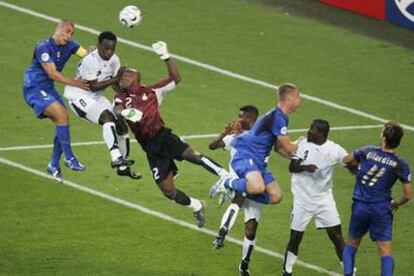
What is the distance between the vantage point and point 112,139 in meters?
24.9

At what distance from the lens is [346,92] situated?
109 ft

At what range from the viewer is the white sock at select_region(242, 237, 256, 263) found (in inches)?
923

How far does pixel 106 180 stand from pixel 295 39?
30.4ft

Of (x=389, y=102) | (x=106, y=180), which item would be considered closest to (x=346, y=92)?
(x=389, y=102)

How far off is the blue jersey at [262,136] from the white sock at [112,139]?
2.20 m

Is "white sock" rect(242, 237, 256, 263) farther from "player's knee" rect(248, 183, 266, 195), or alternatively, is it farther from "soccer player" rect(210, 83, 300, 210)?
"player's knee" rect(248, 183, 266, 195)

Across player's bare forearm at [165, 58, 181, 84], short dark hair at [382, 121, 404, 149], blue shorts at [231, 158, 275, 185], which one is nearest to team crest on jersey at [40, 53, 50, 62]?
player's bare forearm at [165, 58, 181, 84]

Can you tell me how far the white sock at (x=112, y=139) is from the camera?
2467 centimetres

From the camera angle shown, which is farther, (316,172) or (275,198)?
(275,198)

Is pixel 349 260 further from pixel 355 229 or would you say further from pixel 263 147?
pixel 263 147

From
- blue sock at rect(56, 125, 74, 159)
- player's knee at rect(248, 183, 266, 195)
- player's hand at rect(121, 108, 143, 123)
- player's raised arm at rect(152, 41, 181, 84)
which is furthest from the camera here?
blue sock at rect(56, 125, 74, 159)

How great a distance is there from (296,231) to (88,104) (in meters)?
4.16

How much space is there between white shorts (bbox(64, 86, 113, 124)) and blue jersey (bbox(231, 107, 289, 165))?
9.14ft

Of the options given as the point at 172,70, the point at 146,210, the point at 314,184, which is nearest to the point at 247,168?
the point at 314,184
